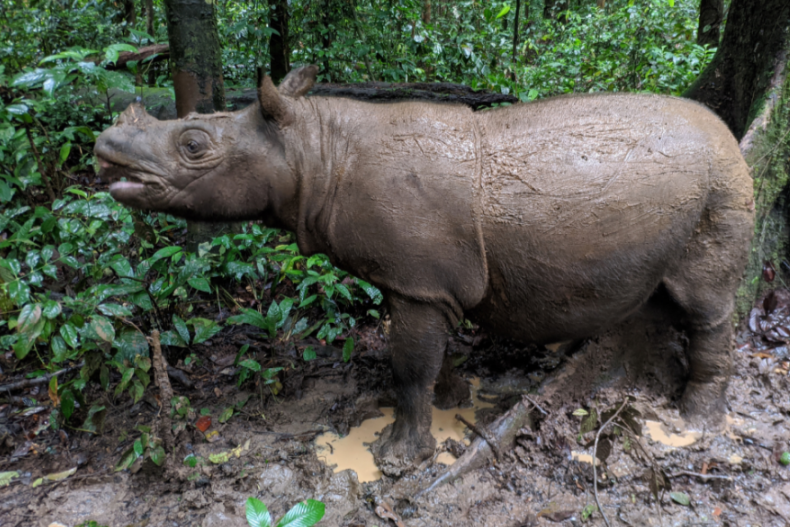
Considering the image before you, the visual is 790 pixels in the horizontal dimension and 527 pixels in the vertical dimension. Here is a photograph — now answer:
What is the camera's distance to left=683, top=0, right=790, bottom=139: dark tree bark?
154 inches

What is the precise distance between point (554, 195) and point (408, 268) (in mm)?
828

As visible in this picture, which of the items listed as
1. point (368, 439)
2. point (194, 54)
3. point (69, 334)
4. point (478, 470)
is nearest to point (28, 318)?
point (69, 334)

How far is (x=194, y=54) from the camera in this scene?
13.1ft

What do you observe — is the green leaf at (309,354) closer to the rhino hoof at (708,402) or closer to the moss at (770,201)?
the rhino hoof at (708,402)

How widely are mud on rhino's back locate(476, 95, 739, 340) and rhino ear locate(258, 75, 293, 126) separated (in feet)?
3.38

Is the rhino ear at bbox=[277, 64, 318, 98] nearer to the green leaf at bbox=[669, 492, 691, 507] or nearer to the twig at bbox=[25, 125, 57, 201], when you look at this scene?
the green leaf at bbox=[669, 492, 691, 507]

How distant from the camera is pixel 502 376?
12.7 feet

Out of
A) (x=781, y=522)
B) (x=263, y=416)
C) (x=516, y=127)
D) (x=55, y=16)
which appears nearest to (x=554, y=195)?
(x=516, y=127)

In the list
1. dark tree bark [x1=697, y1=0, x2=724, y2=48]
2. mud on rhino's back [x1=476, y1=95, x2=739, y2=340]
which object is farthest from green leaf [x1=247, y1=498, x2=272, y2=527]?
dark tree bark [x1=697, y1=0, x2=724, y2=48]

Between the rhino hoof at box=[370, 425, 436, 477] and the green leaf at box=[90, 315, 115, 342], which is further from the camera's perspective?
the rhino hoof at box=[370, 425, 436, 477]

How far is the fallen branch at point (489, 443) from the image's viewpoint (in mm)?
2969

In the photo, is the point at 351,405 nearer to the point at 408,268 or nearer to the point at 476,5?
the point at 408,268

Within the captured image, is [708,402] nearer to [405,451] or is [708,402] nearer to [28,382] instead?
[405,451]

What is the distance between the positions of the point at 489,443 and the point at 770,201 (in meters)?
3.01
